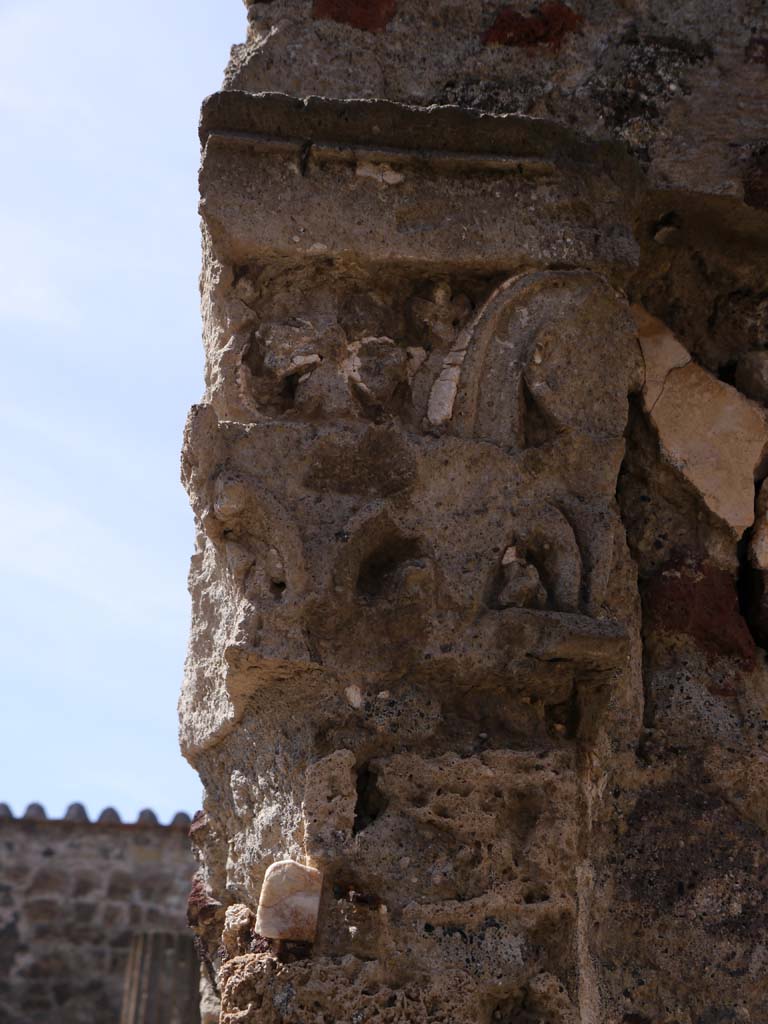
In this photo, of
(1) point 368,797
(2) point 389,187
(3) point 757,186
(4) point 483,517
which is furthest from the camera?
(3) point 757,186

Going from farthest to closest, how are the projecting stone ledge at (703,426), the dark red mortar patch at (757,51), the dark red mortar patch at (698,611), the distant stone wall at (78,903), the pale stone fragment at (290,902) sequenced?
the distant stone wall at (78,903)
the dark red mortar patch at (757,51)
the projecting stone ledge at (703,426)
the dark red mortar patch at (698,611)
the pale stone fragment at (290,902)

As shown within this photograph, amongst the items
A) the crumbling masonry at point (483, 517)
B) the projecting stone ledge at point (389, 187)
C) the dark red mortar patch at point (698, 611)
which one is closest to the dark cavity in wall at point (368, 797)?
the crumbling masonry at point (483, 517)

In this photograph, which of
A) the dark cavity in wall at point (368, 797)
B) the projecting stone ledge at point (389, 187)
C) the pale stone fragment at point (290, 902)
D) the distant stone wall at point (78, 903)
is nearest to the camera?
the pale stone fragment at point (290, 902)

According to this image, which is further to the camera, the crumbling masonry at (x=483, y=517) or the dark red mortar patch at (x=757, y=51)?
the dark red mortar patch at (x=757, y=51)

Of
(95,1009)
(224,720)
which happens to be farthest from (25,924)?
(224,720)

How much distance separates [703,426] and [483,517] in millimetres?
653

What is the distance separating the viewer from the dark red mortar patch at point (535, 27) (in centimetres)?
320

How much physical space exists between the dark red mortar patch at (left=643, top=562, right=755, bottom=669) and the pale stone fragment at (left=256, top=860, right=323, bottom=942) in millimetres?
876

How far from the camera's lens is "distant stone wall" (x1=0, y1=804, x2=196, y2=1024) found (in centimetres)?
956

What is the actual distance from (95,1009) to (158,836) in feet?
3.63

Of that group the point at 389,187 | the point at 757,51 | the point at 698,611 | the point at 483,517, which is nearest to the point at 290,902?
the point at 483,517

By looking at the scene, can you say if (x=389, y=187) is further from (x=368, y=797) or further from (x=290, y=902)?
(x=290, y=902)

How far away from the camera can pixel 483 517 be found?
9.04 feet

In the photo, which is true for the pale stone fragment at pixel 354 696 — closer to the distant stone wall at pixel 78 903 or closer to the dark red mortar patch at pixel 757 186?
the dark red mortar patch at pixel 757 186
